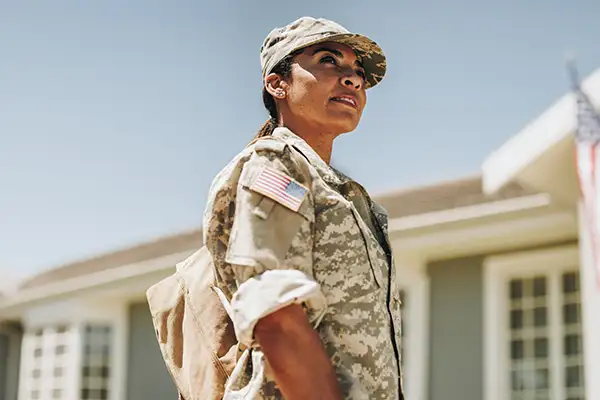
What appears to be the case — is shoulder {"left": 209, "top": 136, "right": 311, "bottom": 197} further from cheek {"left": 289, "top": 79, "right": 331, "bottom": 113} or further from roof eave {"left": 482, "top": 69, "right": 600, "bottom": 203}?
roof eave {"left": 482, "top": 69, "right": 600, "bottom": 203}

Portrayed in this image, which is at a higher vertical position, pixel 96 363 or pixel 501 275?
pixel 501 275

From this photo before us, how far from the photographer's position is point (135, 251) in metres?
16.5

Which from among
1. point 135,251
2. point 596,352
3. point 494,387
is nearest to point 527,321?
point 494,387

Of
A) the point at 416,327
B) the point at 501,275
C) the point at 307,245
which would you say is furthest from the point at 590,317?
the point at 307,245

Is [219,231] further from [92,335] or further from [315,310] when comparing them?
[92,335]

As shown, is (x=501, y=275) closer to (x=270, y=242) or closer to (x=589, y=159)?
(x=589, y=159)

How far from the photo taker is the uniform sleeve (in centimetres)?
218

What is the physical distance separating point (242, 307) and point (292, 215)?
234mm

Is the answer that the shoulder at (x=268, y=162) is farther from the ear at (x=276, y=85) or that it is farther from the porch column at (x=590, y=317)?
the porch column at (x=590, y=317)

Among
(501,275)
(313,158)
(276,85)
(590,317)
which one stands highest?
(501,275)

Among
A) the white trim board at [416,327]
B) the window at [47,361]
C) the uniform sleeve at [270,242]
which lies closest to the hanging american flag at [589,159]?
the white trim board at [416,327]

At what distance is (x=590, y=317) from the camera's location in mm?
7914

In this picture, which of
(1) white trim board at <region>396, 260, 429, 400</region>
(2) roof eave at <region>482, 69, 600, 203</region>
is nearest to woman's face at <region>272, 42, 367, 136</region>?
(2) roof eave at <region>482, 69, 600, 203</region>

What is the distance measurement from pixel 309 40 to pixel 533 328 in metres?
8.57
